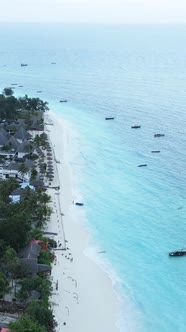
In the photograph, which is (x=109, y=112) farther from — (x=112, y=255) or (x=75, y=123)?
(x=112, y=255)

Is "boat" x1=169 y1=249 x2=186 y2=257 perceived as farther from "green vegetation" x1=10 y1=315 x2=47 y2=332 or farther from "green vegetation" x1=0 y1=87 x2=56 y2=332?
"green vegetation" x1=10 y1=315 x2=47 y2=332

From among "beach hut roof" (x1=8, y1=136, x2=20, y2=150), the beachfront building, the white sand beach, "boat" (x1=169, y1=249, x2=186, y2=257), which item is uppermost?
"beach hut roof" (x1=8, y1=136, x2=20, y2=150)

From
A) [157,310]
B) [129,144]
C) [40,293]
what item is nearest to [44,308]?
[40,293]

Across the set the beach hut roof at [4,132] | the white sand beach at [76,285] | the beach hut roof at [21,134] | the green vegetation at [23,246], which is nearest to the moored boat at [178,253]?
the white sand beach at [76,285]

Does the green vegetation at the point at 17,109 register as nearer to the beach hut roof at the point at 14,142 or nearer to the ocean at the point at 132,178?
the ocean at the point at 132,178

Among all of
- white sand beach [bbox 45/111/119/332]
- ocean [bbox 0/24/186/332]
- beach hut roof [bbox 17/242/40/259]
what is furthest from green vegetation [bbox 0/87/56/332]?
ocean [bbox 0/24/186/332]
